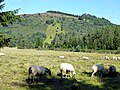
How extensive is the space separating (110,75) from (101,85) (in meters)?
7.84

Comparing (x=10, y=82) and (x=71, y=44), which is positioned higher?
(x=71, y=44)

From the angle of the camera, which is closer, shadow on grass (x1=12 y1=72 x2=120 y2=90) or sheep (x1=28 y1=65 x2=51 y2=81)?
shadow on grass (x1=12 y1=72 x2=120 y2=90)

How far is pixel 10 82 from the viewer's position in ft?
84.6

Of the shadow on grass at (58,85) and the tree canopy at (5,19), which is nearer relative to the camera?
the shadow on grass at (58,85)

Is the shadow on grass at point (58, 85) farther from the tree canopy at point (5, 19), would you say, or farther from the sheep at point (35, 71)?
the tree canopy at point (5, 19)

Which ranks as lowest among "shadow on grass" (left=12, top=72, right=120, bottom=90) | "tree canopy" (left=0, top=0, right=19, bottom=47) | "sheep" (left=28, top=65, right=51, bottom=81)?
"shadow on grass" (left=12, top=72, right=120, bottom=90)

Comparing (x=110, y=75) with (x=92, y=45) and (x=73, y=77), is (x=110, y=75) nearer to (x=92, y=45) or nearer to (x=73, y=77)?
(x=73, y=77)

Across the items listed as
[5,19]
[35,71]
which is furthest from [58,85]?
[5,19]

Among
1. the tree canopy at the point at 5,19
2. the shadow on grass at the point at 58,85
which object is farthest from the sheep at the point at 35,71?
the tree canopy at the point at 5,19

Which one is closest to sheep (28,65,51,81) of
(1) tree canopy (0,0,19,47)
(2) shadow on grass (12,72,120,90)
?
(2) shadow on grass (12,72,120,90)

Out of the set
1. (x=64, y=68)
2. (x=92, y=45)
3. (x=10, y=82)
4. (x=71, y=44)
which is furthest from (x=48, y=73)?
(x=71, y=44)

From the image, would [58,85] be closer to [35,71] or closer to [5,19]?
[35,71]

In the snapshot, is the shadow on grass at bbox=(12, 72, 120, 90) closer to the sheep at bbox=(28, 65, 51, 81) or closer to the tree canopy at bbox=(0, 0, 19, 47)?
the sheep at bbox=(28, 65, 51, 81)

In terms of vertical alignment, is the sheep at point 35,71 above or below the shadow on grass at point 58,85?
above
